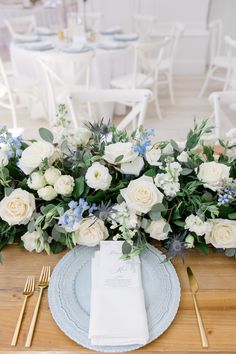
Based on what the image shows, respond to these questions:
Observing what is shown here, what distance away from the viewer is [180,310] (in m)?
0.66

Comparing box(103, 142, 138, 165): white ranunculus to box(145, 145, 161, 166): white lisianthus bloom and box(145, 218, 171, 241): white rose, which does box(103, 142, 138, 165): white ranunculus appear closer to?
box(145, 145, 161, 166): white lisianthus bloom

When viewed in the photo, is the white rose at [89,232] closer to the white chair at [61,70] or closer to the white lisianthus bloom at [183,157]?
the white lisianthus bloom at [183,157]

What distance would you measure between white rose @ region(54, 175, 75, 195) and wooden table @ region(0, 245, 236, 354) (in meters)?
0.18

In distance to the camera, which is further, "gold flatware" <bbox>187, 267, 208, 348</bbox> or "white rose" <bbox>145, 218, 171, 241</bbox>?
"white rose" <bbox>145, 218, 171, 241</bbox>

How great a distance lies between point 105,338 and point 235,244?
36 cm

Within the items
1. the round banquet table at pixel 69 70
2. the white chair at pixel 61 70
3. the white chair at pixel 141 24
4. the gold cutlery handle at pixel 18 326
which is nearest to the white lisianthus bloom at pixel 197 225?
the gold cutlery handle at pixel 18 326

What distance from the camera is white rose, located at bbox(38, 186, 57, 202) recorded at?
713 millimetres

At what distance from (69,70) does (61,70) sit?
3.3 inches

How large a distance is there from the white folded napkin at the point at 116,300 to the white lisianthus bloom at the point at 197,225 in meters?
0.15

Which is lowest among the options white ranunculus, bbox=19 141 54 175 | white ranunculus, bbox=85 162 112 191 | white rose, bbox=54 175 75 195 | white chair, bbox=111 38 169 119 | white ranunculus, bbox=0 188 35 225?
white chair, bbox=111 38 169 119

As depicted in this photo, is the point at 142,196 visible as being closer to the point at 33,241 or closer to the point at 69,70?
the point at 33,241

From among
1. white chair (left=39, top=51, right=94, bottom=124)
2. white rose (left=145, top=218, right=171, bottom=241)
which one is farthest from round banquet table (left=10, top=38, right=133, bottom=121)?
white rose (left=145, top=218, right=171, bottom=241)

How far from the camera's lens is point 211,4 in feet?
15.4

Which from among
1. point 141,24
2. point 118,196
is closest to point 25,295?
point 118,196
